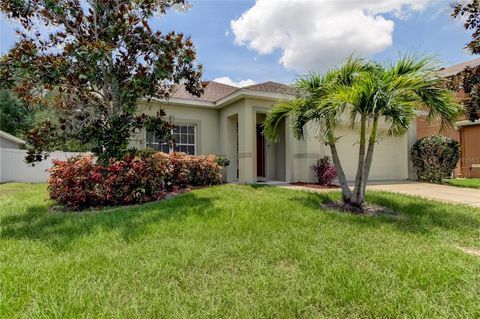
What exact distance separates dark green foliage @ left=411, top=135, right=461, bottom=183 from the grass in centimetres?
766

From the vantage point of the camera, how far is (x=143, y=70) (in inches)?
277

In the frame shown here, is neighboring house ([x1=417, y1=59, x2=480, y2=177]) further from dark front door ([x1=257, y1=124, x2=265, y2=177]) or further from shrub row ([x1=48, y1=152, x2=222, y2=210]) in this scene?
shrub row ([x1=48, y1=152, x2=222, y2=210])

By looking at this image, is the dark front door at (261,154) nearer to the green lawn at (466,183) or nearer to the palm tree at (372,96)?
the palm tree at (372,96)

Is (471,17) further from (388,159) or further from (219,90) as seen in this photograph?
(219,90)

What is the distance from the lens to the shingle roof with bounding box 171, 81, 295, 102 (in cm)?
1045

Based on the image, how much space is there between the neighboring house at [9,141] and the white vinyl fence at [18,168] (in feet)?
12.8

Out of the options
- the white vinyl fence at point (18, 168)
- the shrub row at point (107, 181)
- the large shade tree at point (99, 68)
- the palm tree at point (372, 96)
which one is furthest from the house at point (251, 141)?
the white vinyl fence at point (18, 168)

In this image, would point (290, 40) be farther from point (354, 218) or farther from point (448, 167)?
point (354, 218)

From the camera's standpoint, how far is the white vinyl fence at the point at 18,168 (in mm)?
13234

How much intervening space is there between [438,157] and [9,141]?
23793 mm

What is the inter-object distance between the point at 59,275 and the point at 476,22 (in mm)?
11864

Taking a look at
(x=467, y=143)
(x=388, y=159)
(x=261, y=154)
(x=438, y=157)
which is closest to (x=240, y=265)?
(x=261, y=154)

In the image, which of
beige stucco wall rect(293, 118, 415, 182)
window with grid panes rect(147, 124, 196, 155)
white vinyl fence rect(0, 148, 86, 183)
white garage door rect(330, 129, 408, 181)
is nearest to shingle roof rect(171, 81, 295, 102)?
window with grid panes rect(147, 124, 196, 155)

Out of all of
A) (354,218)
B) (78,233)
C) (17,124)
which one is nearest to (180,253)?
(78,233)
